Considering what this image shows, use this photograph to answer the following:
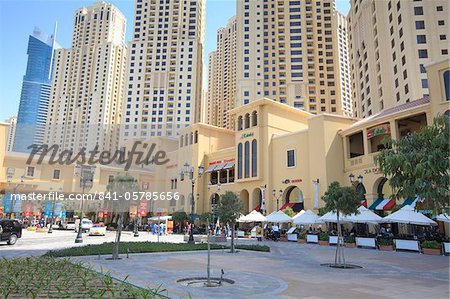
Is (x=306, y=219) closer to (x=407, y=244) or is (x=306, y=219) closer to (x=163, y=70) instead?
(x=407, y=244)

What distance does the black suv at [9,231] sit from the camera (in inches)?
850

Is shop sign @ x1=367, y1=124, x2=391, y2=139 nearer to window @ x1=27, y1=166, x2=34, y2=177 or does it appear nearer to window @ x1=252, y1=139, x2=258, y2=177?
window @ x1=252, y1=139, x2=258, y2=177

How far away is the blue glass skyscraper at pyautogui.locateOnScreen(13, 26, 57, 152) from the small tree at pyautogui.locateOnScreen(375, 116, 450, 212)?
15432 cm

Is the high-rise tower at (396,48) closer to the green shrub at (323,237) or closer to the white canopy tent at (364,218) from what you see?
the green shrub at (323,237)

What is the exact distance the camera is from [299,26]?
87.6 metres

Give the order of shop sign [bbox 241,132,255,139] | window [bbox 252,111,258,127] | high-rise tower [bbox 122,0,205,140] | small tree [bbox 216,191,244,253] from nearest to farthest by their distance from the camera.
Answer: small tree [bbox 216,191,244,253]
shop sign [bbox 241,132,255,139]
window [bbox 252,111,258,127]
high-rise tower [bbox 122,0,205,140]

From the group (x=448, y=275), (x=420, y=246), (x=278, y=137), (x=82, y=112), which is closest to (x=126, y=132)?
(x=82, y=112)

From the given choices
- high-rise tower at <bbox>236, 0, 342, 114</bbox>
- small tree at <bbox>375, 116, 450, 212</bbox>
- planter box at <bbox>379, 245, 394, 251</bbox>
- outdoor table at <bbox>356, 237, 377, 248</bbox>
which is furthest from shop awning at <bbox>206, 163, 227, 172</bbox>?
small tree at <bbox>375, 116, 450, 212</bbox>

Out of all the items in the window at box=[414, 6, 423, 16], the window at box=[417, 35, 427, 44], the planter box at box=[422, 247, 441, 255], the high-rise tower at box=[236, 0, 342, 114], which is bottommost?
the planter box at box=[422, 247, 441, 255]

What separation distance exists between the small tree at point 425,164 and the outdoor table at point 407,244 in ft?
35.8

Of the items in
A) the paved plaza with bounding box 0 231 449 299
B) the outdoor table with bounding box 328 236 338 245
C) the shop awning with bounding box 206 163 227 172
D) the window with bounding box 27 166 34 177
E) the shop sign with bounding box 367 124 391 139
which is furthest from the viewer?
the window with bounding box 27 166 34 177

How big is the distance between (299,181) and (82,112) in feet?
337

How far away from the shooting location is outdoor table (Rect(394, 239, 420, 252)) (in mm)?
20656

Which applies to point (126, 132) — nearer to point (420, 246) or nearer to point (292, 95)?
point (292, 95)
